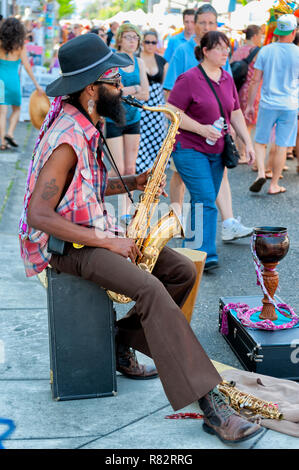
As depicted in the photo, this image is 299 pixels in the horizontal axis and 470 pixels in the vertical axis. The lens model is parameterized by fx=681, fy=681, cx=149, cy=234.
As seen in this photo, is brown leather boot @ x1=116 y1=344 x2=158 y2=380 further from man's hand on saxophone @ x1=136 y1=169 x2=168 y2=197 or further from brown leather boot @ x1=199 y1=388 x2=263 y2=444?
man's hand on saxophone @ x1=136 y1=169 x2=168 y2=197

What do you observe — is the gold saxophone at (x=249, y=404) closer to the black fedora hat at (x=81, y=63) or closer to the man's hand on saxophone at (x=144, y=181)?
the man's hand on saxophone at (x=144, y=181)

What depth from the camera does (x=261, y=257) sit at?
4.09m

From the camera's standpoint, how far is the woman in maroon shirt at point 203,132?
18.1ft

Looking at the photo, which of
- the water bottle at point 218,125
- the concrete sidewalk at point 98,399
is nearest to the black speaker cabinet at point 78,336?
the concrete sidewalk at point 98,399

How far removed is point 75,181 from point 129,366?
1159 mm

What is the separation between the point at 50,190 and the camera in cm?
328

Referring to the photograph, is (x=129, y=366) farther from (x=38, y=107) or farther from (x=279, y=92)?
(x=38, y=107)

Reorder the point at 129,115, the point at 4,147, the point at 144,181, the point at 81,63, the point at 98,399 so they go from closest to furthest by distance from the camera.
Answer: the point at 81,63
the point at 98,399
the point at 144,181
the point at 129,115
the point at 4,147

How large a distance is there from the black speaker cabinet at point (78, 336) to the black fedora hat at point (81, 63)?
941 millimetres

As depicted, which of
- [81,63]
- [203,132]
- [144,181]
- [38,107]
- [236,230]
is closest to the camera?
[81,63]

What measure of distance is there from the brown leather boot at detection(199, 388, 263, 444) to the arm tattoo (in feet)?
3.96

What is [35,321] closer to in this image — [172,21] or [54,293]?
[54,293]

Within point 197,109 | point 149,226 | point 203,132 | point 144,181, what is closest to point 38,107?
point 197,109
